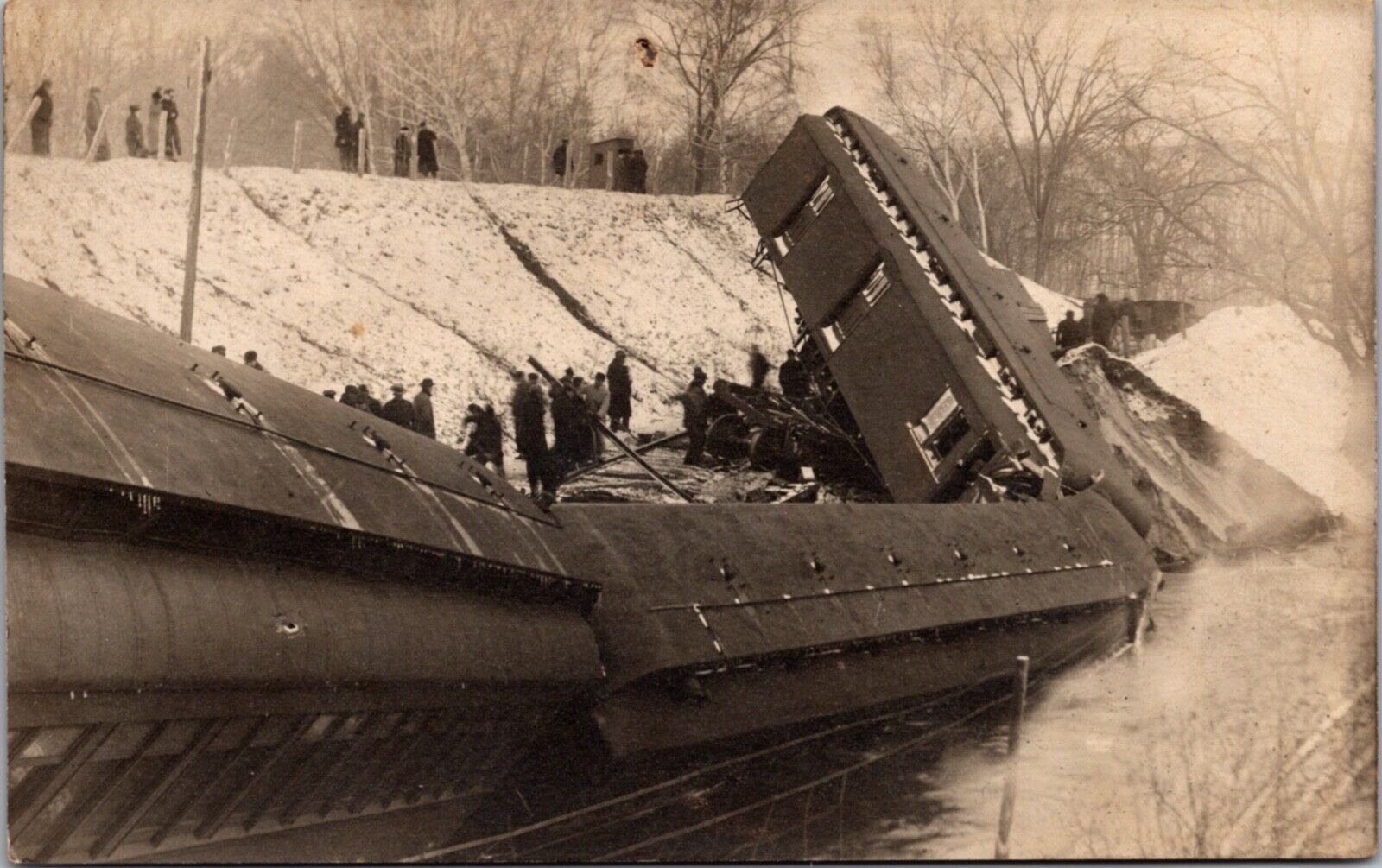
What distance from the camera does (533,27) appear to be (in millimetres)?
5559

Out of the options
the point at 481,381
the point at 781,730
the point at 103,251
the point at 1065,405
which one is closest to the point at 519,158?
the point at 481,381

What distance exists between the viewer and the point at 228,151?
5.34 metres

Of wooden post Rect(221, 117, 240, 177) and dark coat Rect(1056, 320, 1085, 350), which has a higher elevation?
wooden post Rect(221, 117, 240, 177)

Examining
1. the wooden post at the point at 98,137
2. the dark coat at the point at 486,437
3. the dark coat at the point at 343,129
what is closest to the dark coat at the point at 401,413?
the dark coat at the point at 486,437

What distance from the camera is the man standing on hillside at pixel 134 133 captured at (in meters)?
5.13

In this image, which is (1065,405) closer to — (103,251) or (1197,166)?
(1197,166)

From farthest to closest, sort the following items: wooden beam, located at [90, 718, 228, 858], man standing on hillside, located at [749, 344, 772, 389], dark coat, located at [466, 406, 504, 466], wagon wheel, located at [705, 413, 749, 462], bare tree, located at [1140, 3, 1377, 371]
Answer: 1. man standing on hillside, located at [749, 344, 772, 389]
2. wagon wheel, located at [705, 413, 749, 462]
3. bare tree, located at [1140, 3, 1377, 371]
4. dark coat, located at [466, 406, 504, 466]
5. wooden beam, located at [90, 718, 228, 858]

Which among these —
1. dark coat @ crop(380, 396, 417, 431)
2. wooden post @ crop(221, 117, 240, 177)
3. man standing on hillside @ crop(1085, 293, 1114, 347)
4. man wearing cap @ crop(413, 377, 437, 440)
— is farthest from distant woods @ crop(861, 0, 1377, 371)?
wooden post @ crop(221, 117, 240, 177)

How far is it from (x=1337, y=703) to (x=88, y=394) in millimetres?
4833

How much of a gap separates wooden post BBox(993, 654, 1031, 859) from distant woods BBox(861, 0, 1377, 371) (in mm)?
1932

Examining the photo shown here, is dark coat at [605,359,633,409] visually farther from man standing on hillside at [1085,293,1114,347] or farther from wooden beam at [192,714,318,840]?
wooden beam at [192,714,318,840]

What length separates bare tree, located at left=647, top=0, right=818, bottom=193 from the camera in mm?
5832

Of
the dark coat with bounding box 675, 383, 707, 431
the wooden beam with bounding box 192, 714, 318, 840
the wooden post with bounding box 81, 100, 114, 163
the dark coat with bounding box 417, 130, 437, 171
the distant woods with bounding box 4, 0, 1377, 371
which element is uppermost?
the distant woods with bounding box 4, 0, 1377, 371

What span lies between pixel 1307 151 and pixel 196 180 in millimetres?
4502
